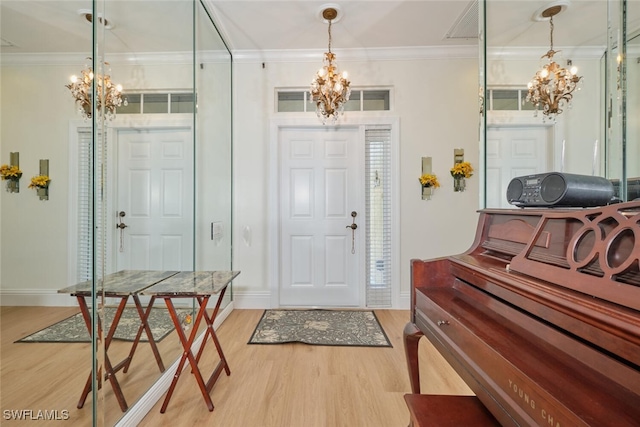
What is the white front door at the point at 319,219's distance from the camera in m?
3.17

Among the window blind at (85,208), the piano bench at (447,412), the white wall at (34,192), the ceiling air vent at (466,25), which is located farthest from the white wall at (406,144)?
the piano bench at (447,412)

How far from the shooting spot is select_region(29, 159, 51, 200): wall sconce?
0.99 meters

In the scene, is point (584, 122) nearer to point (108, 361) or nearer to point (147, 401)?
point (108, 361)

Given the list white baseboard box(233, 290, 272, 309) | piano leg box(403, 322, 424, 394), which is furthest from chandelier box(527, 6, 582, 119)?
white baseboard box(233, 290, 272, 309)

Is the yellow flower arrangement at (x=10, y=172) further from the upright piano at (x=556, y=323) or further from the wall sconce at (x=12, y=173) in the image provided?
the upright piano at (x=556, y=323)

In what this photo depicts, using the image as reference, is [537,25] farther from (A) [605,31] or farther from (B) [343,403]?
(B) [343,403]

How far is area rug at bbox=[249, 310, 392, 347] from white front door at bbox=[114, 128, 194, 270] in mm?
1001

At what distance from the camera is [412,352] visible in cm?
146

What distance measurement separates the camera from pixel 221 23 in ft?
8.76

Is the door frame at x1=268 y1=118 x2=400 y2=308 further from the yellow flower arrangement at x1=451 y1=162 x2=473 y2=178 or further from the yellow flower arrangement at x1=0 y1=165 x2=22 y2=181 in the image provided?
the yellow flower arrangement at x1=0 y1=165 x2=22 y2=181

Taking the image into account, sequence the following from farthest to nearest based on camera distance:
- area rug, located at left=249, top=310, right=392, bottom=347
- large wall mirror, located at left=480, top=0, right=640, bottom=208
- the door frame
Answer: the door frame
area rug, located at left=249, top=310, right=392, bottom=347
large wall mirror, located at left=480, top=0, right=640, bottom=208

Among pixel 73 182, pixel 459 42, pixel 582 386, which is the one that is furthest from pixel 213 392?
pixel 459 42

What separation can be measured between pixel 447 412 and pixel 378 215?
234 centimetres

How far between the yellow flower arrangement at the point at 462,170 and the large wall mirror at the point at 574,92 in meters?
0.56
